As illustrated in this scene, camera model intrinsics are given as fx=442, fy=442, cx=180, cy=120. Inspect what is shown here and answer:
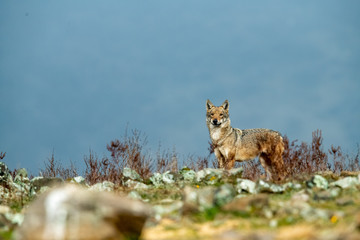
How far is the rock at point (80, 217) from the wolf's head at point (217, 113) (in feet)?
28.1

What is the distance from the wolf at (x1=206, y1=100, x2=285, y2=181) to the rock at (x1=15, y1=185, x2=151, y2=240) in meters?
8.52

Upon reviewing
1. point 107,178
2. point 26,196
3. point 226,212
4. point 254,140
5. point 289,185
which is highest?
point 254,140

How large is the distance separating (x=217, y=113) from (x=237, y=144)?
115 cm

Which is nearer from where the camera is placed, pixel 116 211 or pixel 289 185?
pixel 116 211

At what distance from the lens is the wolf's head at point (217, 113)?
12864 mm

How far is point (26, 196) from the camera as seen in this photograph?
9.84 metres

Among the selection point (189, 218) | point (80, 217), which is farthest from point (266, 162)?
point (80, 217)

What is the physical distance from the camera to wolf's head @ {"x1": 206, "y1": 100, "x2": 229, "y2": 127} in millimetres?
12864

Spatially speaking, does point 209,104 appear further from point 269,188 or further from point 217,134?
point 269,188

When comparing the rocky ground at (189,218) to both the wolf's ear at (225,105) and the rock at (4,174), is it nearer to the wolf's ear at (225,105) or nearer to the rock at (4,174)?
the rock at (4,174)

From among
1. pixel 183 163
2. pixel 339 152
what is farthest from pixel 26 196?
pixel 339 152

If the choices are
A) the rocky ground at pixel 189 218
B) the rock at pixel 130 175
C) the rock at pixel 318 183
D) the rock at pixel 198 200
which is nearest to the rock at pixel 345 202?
the rocky ground at pixel 189 218

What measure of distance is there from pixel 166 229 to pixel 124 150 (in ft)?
25.8

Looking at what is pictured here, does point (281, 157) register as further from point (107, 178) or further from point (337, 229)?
point (337, 229)
